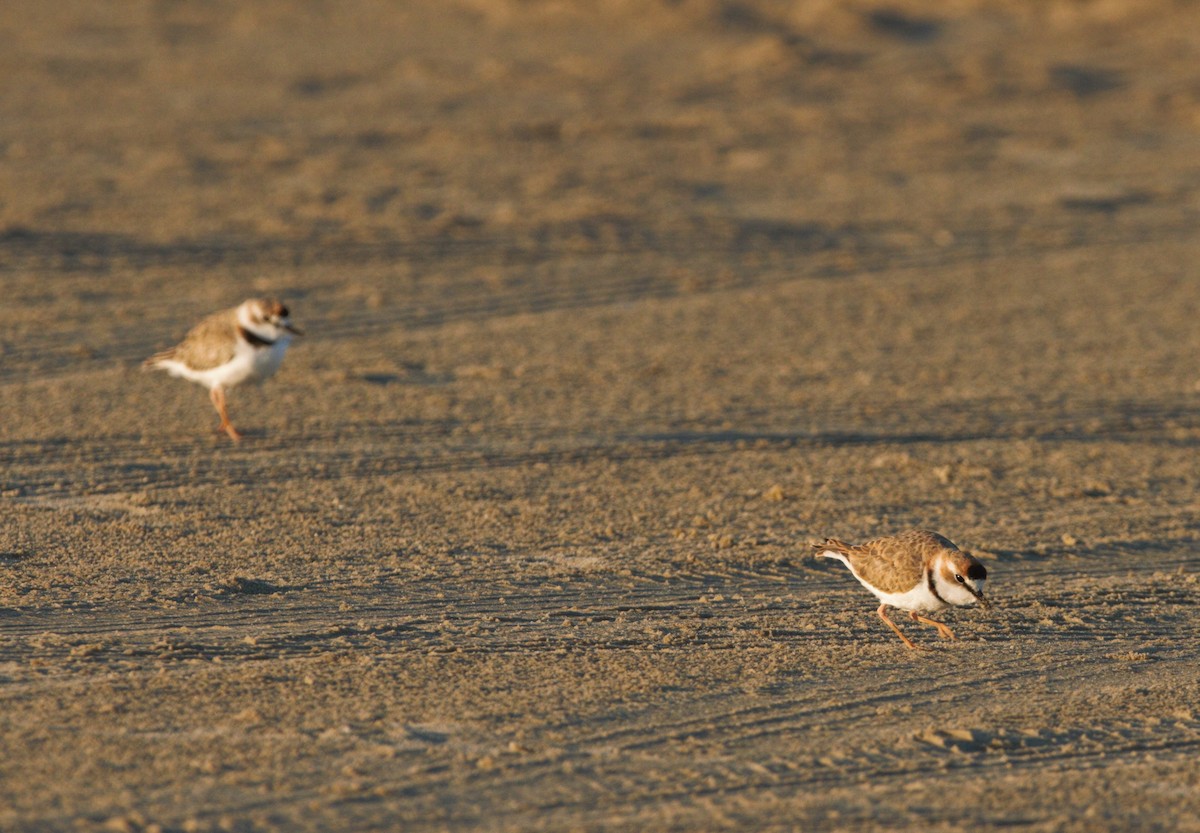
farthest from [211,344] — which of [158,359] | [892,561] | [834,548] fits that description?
[892,561]

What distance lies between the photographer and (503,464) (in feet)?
30.0

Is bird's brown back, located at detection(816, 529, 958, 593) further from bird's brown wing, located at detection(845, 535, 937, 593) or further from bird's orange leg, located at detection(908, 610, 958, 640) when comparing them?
bird's orange leg, located at detection(908, 610, 958, 640)

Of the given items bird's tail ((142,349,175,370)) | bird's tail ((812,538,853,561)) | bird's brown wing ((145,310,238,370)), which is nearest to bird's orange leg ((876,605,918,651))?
bird's tail ((812,538,853,561))

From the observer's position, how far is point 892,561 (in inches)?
264

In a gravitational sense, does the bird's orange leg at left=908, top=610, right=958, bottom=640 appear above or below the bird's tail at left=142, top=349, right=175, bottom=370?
below

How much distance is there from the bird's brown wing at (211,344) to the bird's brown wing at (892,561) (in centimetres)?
415

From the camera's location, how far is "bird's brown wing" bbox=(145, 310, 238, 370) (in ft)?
31.4

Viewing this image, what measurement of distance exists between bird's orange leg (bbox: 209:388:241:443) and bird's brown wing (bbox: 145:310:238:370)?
162mm

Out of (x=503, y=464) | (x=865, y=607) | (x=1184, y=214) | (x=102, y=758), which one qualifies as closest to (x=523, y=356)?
(x=503, y=464)

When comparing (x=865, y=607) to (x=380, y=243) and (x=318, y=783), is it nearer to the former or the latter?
(x=318, y=783)

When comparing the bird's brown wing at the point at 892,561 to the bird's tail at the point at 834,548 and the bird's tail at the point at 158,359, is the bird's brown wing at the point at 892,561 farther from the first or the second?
the bird's tail at the point at 158,359

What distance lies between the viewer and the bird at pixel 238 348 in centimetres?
952

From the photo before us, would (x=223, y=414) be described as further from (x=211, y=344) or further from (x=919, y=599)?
(x=919, y=599)

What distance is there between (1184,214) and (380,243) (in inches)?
333
